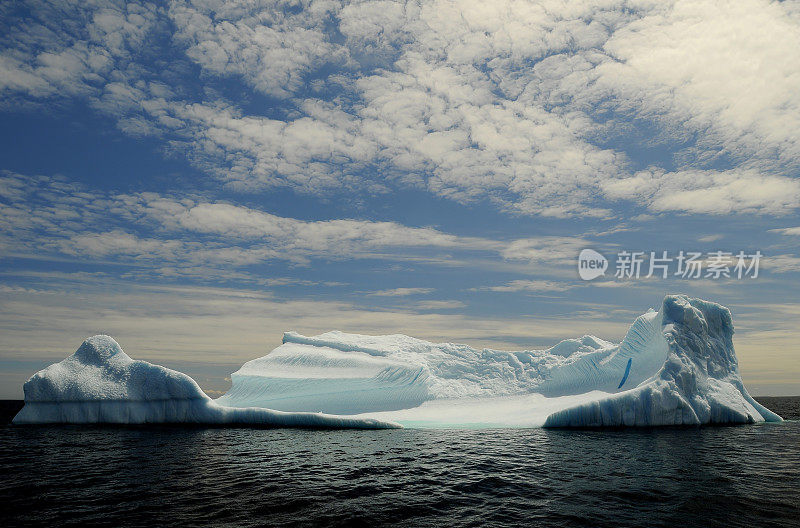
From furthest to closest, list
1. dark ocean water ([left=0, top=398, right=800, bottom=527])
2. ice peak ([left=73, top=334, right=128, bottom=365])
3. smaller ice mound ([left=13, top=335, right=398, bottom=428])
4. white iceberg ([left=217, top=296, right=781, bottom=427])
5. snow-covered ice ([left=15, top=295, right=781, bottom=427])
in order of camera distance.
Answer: ice peak ([left=73, top=334, right=128, bottom=365]) → smaller ice mound ([left=13, top=335, right=398, bottom=428]) → snow-covered ice ([left=15, top=295, right=781, bottom=427]) → white iceberg ([left=217, top=296, right=781, bottom=427]) → dark ocean water ([left=0, top=398, right=800, bottom=527])

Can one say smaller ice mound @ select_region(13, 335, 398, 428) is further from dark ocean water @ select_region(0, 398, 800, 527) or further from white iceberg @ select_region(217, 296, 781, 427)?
dark ocean water @ select_region(0, 398, 800, 527)

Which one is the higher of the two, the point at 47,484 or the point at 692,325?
the point at 692,325

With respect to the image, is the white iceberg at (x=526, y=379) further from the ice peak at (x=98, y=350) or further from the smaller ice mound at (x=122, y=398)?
the ice peak at (x=98, y=350)

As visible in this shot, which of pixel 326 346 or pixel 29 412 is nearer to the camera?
pixel 29 412

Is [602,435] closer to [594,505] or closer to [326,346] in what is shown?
[594,505]

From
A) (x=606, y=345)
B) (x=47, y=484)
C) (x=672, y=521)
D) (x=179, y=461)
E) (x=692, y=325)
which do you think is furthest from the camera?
(x=606, y=345)

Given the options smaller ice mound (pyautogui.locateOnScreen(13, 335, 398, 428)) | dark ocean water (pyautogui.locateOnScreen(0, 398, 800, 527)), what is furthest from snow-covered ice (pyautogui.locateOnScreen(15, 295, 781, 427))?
dark ocean water (pyautogui.locateOnScreen(0, 398, 800, 527))

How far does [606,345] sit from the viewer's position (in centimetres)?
3681

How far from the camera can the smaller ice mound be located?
26516 mm

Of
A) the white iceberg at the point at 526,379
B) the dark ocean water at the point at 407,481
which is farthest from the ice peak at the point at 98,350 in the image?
the dark ocean water at the point at 407,481

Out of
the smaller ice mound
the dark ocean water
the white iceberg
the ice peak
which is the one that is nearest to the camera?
the dark ocean water

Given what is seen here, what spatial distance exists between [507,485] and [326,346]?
25.1 m

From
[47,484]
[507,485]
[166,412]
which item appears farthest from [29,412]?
[507,485]

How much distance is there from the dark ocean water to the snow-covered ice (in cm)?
438
